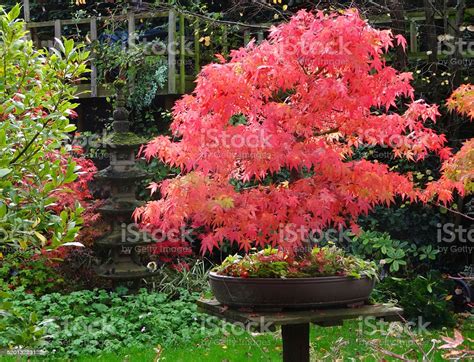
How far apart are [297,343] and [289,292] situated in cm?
40

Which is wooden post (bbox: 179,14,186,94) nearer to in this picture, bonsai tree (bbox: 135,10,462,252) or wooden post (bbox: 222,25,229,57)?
wooden post (bbox: 222,25,229,57)

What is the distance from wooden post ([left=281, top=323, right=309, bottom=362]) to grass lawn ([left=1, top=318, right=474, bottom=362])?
4.74 ft

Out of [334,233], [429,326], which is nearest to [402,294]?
[429,326]

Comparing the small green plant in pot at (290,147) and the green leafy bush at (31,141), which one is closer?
the green leafy bush at (31,141)

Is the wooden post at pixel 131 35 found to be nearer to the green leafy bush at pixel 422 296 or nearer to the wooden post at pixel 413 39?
the wooden post at pixel 413 39

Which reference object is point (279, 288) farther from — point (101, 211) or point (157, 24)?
point (157, 24)

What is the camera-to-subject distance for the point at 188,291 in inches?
334

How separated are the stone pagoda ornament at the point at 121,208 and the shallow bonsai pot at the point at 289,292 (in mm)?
4490

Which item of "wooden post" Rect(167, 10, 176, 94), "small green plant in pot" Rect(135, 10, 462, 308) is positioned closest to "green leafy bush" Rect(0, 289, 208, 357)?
"small green plant in pot" Rect(135, 10, 462, 308)

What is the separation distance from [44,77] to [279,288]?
1659 millimetres

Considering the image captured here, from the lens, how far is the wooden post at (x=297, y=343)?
418cm

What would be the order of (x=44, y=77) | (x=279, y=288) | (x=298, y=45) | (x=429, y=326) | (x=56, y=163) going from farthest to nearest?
(x=429, y=326), (x=298, y=45), (x=279, y=288), (x=44, y=77), (x=56, y=163)

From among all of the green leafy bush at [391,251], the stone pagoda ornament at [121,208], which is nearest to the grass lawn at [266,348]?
the green leafy bush at [391,251]

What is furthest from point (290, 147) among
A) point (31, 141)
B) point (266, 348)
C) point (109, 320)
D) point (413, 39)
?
point (413, 39)
